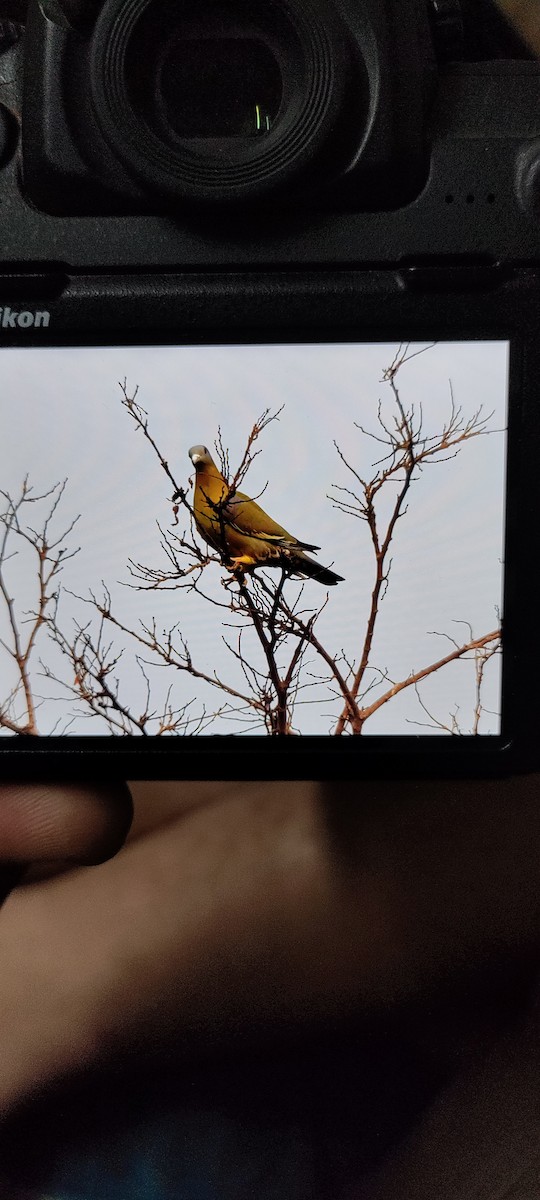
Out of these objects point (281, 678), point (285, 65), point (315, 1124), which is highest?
point (285, 65)

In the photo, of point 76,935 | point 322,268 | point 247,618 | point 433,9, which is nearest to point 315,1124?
point 76,935

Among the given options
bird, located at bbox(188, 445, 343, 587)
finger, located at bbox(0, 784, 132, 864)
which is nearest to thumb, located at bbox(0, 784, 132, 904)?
finger, located at bbox(0, 784, 132, 864)

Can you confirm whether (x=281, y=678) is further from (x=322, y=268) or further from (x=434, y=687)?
(x=322, y=268)

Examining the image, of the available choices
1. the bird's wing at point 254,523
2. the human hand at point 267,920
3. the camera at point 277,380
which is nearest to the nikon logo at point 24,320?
Result: the camera at point 277,380

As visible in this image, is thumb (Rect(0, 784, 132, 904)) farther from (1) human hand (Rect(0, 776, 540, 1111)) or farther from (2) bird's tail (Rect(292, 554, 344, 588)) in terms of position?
(2) bird's tail (Rect(292, 554, 344, 588))

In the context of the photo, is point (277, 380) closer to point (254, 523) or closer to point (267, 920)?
point (254, 523)

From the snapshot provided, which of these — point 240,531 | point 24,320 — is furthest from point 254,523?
point 24,320

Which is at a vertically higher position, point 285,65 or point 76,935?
point 285,65

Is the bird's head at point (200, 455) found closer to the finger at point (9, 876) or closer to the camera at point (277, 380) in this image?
the camera at point (277, 380)
